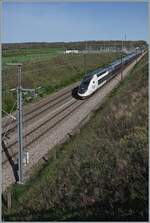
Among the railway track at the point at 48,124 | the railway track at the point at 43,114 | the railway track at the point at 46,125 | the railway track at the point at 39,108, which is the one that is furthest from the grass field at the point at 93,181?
the railway track at the point at 39,108

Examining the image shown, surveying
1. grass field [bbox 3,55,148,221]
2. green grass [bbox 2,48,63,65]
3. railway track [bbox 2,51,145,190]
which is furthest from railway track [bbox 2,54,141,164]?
green grass [bbox 2,48,63,65]

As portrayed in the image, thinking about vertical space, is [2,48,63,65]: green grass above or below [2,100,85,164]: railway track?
above

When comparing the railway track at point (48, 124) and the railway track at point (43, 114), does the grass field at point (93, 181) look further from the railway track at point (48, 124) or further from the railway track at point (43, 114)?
the railway track at point (43, 114)

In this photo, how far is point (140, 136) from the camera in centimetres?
1877

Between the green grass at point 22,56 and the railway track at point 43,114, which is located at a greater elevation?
the green grass at point 22,56

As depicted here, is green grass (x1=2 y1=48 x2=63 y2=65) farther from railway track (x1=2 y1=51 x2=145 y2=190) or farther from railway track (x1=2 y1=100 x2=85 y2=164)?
railway track (x1=2 y1=100 x2=85 y2=164)

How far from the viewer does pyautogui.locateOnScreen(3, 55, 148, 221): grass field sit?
12.8 m

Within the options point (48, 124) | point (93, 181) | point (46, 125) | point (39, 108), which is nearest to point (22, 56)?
point (39, 108)

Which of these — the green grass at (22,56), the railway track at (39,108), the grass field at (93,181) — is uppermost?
the green grass at (22,56)

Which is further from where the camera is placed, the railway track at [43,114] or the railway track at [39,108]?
the railway track at [39,108]

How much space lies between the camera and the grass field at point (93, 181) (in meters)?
12.8

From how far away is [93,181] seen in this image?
15789 millimetres

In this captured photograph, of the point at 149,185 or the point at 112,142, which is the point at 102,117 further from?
the point at 149,185

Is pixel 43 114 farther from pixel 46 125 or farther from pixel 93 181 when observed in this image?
pixel 93 181
